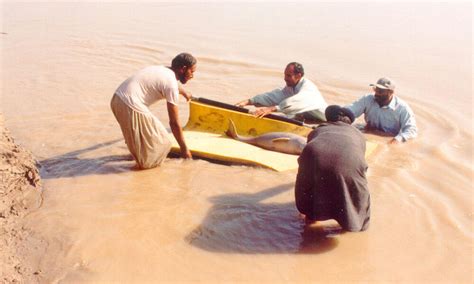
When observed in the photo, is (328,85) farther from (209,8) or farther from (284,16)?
(209,8)

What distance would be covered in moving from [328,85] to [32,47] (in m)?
7.95

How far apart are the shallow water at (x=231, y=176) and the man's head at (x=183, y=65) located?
3.86ft

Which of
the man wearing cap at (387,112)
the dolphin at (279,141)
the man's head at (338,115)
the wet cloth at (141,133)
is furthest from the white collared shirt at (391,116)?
the wet cloth at (141,133)

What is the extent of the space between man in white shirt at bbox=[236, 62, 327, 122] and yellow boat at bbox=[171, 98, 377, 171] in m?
0.51

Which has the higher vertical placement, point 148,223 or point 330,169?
point 330,169

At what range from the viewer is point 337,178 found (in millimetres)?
4164

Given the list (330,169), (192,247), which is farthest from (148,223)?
(330,169)

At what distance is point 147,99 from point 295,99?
8.67 feet

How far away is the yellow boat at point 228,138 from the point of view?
6.02 meters

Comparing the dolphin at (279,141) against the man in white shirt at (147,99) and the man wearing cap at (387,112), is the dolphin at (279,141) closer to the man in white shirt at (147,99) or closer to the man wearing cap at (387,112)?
the man in white shirt at (147,99)

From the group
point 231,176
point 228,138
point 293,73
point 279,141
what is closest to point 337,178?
point 231,176

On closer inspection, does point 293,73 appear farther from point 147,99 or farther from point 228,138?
point 147,99

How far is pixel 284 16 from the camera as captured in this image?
1730cm

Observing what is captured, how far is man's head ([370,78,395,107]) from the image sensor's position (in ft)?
22.8
